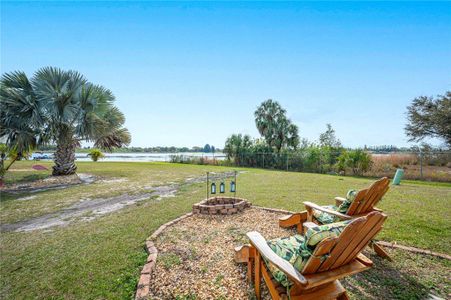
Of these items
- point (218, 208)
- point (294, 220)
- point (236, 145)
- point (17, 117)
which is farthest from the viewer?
point (236, 145)

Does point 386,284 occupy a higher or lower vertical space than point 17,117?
lower

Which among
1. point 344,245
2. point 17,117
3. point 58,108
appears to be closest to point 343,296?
point 344,245

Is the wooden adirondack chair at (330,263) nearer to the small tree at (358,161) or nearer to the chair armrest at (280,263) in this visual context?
the chair armrest at (280,263)

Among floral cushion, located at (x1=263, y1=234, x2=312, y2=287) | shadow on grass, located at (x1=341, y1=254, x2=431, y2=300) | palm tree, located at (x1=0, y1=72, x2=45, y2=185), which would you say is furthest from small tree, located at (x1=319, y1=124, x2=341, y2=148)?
palm tree, located at (x1=0, y1=72, x2=45, y2=185)

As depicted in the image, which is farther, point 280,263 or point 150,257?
point 150,257

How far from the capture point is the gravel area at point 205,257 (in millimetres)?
2074

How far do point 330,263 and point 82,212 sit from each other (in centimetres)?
543

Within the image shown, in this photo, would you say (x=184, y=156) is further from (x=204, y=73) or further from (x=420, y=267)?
(x=420, y=267)

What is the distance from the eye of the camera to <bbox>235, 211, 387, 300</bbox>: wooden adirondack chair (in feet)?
4.53

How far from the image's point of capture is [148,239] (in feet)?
10.5

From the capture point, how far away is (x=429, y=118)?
49.4 feet

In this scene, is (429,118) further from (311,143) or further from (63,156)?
(63,156)

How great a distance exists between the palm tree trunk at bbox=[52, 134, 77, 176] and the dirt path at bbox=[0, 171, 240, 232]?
537 cm

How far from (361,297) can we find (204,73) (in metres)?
13.2
